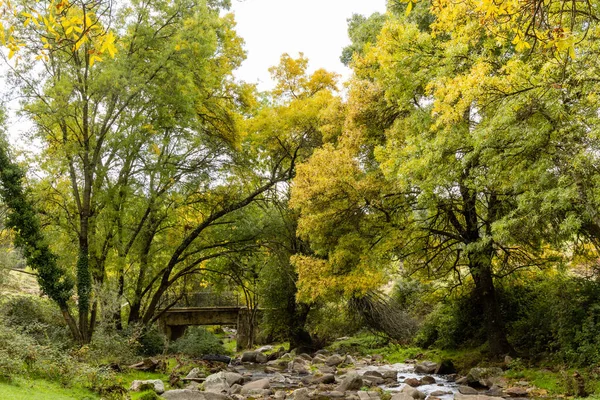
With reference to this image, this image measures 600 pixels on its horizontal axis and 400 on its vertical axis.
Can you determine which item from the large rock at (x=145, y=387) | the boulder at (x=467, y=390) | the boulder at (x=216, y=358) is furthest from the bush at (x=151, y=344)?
the boulder at (x=467, y=390)

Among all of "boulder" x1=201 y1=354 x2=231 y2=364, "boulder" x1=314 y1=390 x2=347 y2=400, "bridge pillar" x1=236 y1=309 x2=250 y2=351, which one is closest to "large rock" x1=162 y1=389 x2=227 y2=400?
"boulder" x1=314 y1=390 x2=347 y2=400

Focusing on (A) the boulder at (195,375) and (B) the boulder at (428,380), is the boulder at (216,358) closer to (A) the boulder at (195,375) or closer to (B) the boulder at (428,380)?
(A) the boulder at (195,375)

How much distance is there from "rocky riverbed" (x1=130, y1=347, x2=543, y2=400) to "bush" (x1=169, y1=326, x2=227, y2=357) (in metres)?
3.83

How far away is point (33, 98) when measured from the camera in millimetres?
17469

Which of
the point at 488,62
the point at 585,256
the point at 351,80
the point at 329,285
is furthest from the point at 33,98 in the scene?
the point at 585,256

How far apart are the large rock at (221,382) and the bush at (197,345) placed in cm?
759

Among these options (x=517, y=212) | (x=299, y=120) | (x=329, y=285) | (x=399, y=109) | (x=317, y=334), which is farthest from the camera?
(x=317, y=334)

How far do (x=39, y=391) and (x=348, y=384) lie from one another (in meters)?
7.14

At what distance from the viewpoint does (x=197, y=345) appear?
22281 millimetres

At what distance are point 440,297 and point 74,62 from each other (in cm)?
1609

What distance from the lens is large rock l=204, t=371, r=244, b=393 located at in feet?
40.8

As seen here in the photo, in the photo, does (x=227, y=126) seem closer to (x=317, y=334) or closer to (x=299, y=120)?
(x=299, y=120)

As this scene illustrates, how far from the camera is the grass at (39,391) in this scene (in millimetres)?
7636

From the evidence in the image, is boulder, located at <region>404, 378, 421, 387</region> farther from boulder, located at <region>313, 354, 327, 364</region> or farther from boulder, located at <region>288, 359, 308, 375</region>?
boulder, located at <region>313, 354, 327, 364</region>
